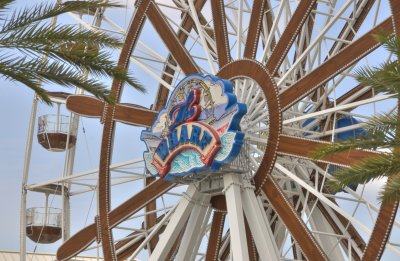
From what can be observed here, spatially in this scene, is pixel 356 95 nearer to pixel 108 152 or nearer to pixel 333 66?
pixel 333 66

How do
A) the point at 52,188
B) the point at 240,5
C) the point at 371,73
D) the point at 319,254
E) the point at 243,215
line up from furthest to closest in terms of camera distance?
1. the point at 52,188
2. the point at 240,5
3. the point at 243,215
4. the point at 319,254
5. the point at 371,73

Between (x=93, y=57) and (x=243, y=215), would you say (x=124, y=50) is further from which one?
(x=93, y=57)

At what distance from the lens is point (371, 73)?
15.1 metres

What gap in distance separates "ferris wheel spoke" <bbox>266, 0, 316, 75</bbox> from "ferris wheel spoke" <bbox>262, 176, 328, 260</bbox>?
245cm

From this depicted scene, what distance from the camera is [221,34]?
950 inches

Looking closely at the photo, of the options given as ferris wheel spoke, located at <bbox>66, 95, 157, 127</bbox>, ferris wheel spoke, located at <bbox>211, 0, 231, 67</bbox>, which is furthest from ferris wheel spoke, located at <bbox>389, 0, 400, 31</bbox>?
ferris wheel spoke, located at <bbox>66, 95, 157, 127</bbox>

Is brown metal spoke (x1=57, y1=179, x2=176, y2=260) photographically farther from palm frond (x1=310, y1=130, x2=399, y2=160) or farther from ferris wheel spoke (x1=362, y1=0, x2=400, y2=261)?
palm frond (x1=310, y1=130, x2=399, y2=160)

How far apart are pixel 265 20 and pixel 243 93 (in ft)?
16.1

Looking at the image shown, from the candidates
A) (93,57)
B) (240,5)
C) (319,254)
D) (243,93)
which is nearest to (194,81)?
(243,93)

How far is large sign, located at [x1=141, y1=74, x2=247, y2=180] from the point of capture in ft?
70.5

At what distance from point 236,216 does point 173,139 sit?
250 cm

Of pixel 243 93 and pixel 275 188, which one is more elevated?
pixel 243 93

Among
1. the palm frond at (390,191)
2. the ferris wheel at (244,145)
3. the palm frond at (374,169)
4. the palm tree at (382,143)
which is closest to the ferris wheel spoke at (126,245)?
the ferris wheel at (244,145)

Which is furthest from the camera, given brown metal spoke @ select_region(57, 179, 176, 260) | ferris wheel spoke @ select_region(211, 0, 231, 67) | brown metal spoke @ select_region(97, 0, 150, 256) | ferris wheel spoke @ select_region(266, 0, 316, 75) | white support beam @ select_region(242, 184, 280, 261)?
brown metal spoke @ select_region(97, 0, 150, 256)
